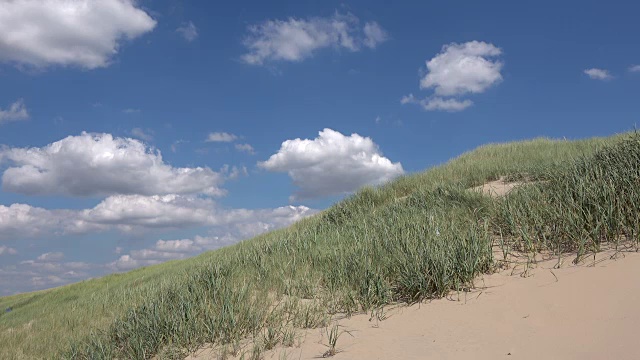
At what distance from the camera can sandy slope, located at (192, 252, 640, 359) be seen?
138 inches

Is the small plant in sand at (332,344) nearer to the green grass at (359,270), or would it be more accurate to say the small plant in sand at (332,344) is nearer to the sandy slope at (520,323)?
the sandy slope at (520,323)

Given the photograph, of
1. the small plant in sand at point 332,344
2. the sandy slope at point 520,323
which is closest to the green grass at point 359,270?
the sandy slope at point 520,323

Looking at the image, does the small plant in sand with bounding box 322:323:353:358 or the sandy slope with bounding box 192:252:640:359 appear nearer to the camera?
the sandy slope with bounding box 192:252:640:359

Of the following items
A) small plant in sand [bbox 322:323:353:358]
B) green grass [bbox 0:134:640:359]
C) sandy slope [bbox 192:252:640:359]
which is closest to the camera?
sandy slope [bbox 192:252:640:359]

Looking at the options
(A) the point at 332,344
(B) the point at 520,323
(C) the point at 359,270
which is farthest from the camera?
(C) the point at 359,270

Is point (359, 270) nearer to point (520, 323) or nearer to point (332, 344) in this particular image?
point (332, 344)

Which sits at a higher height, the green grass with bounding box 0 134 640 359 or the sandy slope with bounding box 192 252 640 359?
the green grass with bounding box 0 134 640 359

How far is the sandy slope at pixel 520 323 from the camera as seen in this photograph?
11.5 feet

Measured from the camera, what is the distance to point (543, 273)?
4.83 m

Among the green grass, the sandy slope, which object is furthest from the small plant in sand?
the green grass

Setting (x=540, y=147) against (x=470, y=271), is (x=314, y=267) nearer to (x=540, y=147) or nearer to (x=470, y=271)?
(x=470, y=271)

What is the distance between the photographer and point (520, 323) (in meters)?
3.94

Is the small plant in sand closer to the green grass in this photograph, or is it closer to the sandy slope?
the sandy slope

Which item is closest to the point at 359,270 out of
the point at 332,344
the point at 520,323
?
the point at 332,344
